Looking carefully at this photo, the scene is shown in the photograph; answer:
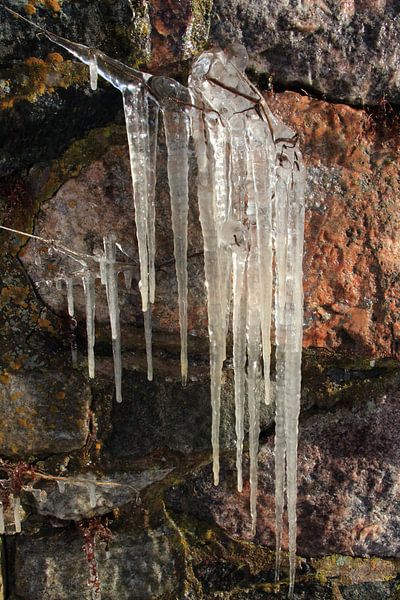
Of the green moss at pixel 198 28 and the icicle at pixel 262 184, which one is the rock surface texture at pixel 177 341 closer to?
the green moss at pixel 198 28

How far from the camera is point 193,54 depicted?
7.87ft

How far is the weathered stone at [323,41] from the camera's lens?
2.42m

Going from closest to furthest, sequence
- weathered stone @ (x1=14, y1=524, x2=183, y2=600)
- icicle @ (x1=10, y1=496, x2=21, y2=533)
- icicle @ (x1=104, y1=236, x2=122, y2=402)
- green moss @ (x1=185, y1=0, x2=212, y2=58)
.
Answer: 1. green moss @ (x1=185, y1=0, x2=212, y2=58)
2. icicle @ (x1=104, y1=236, x2=122, y2=402)
3. icicle @ (x1=10, y1=496, x2=21, y2=533)
4. weathered stone @ (x1=14, y1=524, x2=183, y2=600)

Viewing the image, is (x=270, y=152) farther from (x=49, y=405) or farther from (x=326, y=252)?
(x=49, y=405)

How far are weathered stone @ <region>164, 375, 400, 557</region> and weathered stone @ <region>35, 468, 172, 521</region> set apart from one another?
0.50ft

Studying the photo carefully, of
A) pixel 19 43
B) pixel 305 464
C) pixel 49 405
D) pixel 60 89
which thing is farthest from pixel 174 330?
pixel 19 43

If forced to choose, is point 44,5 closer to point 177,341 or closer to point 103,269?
point 103,269

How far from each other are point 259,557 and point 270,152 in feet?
5.59

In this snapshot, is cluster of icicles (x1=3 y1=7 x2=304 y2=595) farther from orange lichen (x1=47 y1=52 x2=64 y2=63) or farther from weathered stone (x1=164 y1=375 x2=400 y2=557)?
weathered stone (x1=164 y1=375 x2=400 y2=557)

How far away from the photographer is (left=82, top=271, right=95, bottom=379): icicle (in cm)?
250

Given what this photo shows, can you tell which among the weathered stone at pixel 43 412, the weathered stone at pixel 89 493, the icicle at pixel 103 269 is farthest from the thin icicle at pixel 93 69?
the weathered stone at pixel 89 493

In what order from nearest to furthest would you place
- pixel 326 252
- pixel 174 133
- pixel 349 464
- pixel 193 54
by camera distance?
pixel 174 133 → pixel 193 54 → pixel 326 252 → pixel 349 464

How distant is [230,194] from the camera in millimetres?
2238

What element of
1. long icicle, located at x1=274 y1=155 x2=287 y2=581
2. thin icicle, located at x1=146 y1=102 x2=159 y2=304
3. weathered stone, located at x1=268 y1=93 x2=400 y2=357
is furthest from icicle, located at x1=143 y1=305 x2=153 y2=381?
weathered stone, located at x1=268 y1=93 x2=400 y2=357
